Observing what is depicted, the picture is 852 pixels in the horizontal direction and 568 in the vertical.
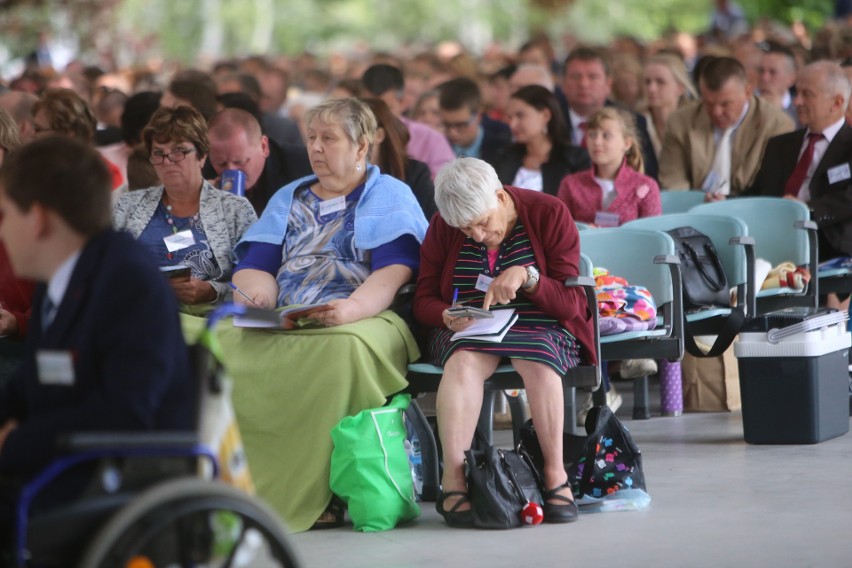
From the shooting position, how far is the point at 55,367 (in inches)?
112

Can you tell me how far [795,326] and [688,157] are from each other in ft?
7.72

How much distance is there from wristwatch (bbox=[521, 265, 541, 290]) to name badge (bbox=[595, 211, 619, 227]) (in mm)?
2071

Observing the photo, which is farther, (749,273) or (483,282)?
(749,273)

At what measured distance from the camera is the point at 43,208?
288cm

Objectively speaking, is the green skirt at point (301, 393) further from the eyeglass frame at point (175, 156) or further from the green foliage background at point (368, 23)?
the green foliage background at point (368, 23)

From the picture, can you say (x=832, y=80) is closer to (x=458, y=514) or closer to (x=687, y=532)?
(x=687, y=532)

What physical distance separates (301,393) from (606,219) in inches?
94.3

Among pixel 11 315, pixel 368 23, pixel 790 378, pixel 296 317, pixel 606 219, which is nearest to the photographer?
pixel 296 317

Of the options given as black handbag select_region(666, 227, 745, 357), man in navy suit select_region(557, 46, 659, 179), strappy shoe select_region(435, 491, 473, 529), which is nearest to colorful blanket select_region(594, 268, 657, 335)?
black handbag select_region(666, 227, 745, 357)

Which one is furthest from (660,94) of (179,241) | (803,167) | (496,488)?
(496,488)

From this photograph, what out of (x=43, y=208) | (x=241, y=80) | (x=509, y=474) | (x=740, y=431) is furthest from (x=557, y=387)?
(x=241, y=80)

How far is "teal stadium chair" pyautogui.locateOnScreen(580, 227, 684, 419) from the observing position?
202 inches

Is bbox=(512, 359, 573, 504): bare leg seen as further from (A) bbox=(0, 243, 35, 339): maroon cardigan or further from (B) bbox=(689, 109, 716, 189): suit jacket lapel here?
(B) bbox=(689, 109, 716, 189): suit jacket lapel

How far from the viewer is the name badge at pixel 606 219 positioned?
21.4 feet
